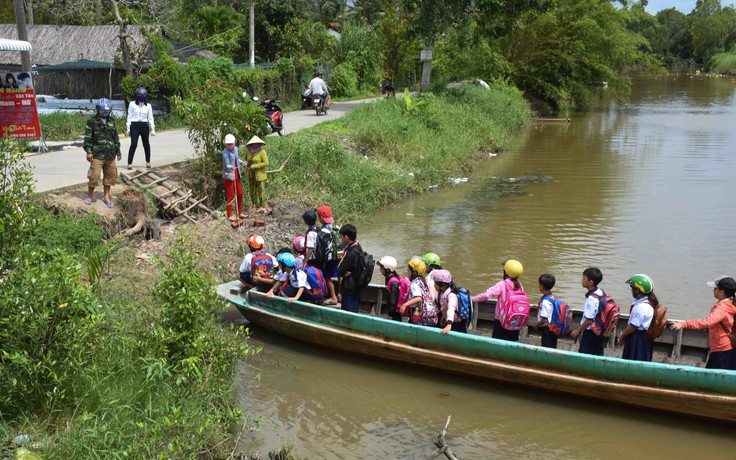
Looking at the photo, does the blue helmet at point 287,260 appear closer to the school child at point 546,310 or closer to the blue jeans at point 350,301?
the blue jeans at point 350,301

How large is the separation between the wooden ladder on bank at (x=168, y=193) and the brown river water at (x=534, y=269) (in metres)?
3.07

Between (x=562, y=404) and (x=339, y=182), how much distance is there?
8.19 meters

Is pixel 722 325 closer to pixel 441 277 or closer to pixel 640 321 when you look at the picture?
pixel 640 321

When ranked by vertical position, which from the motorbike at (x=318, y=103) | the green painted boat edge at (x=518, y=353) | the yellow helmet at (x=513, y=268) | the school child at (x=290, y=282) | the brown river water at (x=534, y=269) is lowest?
the brown river water at (x=534, y=269)

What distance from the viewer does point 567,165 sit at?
884 inches

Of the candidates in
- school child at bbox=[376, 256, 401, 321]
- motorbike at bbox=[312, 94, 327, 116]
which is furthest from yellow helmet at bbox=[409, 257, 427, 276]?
motorbike at bbox=[312, 94, 327, 116]

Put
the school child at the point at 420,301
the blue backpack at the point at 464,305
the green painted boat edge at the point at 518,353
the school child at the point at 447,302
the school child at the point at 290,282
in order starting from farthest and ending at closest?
1. the school child at the point at 290,282
2. the school child at the point at 420,301
3. the blue backpack at the point at 464,305
4. the school child at the point at 447,302
5. the green painted boat edge at the point at 518,353

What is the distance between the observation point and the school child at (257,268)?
937cm

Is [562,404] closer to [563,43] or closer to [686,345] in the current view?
[686,345]

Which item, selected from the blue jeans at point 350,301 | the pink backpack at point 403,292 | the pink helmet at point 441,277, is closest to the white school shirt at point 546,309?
the pink helmet at point 441,277

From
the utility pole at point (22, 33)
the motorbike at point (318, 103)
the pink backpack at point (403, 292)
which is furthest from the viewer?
the motorbike at point (318, 103)

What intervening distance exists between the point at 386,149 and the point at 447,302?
421 inches

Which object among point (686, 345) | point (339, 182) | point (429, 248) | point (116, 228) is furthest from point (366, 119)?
point (686, 345)

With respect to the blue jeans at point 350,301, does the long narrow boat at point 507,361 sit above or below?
below
